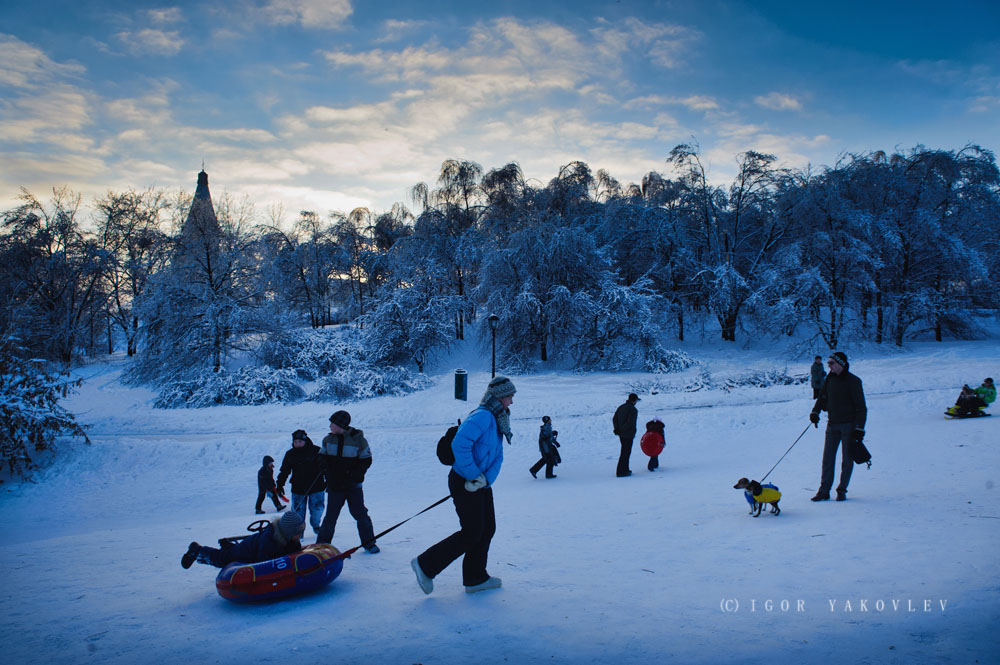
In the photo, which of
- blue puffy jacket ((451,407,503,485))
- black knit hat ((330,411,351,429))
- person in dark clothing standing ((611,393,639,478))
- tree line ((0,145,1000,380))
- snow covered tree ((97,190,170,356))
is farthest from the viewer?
snow covered tree ((97,190,170,356))

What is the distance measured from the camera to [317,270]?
4509 cm

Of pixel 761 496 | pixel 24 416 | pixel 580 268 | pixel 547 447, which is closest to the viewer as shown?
pixel 761 496

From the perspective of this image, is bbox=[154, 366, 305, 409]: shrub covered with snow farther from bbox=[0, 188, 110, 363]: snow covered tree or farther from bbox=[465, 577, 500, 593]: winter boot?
bbox=[465, 577, 500, 593]: winter boot

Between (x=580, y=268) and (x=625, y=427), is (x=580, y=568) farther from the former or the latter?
(x=580, y=268)

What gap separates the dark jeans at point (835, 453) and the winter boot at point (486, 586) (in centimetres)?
500

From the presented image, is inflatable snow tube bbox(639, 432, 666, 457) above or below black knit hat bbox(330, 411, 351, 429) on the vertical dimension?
below

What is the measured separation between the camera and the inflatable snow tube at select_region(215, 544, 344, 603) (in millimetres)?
4723

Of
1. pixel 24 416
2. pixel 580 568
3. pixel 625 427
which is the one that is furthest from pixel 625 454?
pixel 24 416

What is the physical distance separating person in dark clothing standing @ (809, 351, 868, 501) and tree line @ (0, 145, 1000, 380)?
20.7m

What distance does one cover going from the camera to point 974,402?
558 inches

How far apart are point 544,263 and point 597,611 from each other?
87.8 feet

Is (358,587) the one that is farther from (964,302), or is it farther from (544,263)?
(964,302)

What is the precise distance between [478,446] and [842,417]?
212 inches

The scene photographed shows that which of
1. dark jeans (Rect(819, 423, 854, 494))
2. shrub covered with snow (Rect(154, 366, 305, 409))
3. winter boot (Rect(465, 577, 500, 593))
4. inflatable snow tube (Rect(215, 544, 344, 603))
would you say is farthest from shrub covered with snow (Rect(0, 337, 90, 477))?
dark jeans (Rect(819, 423, 854, 494))
